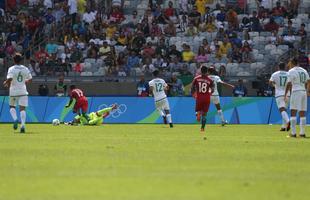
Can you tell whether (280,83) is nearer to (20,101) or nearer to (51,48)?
(20,101)

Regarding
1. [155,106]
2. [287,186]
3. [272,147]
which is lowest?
[155,106]

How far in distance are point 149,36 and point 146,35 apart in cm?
18

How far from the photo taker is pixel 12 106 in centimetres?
2834

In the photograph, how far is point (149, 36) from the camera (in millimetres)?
44094

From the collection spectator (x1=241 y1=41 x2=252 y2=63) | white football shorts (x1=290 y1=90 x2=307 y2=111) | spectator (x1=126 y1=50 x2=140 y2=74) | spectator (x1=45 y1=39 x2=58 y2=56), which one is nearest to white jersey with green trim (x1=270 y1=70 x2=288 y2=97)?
white football shorts (x1=290 y1=90 x2=307 y2=111)

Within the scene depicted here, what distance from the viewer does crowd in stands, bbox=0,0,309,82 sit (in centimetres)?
4228

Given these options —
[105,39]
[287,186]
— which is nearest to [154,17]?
[105,39]

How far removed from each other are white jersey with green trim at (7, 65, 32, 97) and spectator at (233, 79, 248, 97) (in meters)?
14.7

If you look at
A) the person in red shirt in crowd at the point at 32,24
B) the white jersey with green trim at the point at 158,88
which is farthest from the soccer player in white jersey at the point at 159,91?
the person in red shirt in crowd at the point at 32,24

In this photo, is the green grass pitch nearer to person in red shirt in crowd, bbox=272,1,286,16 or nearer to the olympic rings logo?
the olympic rings logo

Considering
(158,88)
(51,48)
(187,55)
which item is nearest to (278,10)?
(187,55)

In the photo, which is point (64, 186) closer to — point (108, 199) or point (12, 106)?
point (108, 199)

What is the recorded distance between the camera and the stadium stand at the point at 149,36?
1656 inches

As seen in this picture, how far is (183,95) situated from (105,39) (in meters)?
6.19
